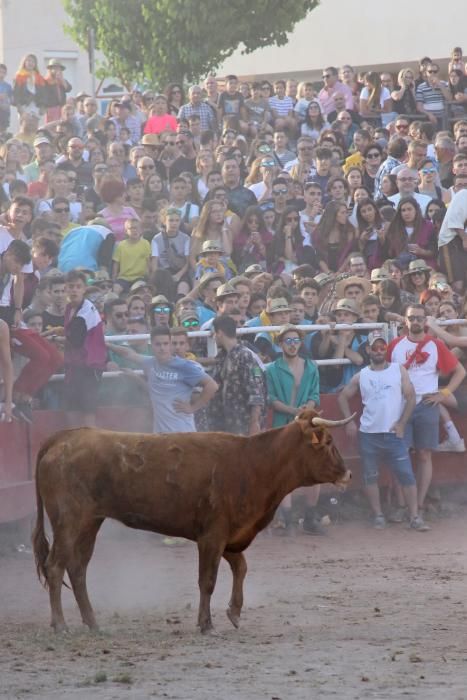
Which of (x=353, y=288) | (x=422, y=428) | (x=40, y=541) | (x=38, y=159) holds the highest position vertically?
(x=38, y=159)

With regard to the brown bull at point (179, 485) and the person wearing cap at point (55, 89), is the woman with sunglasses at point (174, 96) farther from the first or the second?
the brown bull at point (179, 485)

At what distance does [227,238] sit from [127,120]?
4721mm

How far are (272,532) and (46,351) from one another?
2.69 m

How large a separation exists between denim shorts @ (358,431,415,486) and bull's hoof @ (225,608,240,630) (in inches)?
180

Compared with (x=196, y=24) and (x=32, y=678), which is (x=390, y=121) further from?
(x=32, y=678)

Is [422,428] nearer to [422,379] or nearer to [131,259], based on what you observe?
Result: [422,379]

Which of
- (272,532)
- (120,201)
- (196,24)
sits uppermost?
(196,24)

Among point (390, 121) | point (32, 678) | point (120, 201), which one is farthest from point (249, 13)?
point (32, 678)

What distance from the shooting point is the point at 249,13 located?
97.8 feet

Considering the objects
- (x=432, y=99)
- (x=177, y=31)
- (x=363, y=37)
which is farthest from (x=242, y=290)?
(x=363, y=37)

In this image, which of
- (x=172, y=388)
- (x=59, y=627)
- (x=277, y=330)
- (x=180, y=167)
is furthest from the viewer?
(x=180, y=167)

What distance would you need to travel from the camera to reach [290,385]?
45.3 ft

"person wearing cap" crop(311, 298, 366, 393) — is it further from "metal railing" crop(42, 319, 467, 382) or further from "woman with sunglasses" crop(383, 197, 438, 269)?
"woman with sunglasses" crop(383, 197, 438, 269)

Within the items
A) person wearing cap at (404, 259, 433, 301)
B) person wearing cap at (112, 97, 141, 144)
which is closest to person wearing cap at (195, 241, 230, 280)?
person wearing cap at (404, 259, 433, 301)
